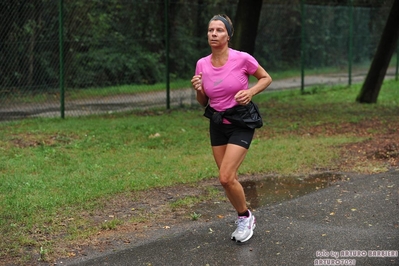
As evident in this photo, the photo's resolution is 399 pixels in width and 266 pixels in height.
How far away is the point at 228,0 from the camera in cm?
1827

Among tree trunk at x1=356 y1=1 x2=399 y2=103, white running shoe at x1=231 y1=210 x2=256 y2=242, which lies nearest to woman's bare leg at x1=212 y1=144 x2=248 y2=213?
white running shoe at x1=231 y1=210 x2=256 y2=242

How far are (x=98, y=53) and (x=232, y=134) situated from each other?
869 cm

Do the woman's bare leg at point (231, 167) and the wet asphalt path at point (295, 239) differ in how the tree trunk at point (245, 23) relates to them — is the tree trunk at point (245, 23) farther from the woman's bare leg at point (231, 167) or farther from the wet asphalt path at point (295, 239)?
the woman's bare leg at point (231, 167)

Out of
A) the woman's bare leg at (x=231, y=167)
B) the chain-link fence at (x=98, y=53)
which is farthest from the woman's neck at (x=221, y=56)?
the chain-link fence at (x=98, y=53)

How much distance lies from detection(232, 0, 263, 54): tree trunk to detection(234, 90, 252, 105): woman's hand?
834cm

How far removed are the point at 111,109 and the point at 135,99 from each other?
73 centimetres

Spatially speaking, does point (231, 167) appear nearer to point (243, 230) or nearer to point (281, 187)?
point (243, 230)

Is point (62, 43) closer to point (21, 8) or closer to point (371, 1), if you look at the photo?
point (21, 8)

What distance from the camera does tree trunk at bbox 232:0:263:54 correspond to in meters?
13.9

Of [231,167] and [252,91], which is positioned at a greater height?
[252,91]

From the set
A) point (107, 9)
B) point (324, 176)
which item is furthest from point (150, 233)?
point (107, 9)

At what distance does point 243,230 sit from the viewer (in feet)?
19.9

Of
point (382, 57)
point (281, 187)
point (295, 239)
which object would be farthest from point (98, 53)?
point (295, 239)

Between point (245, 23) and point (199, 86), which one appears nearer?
point (199, 86)
